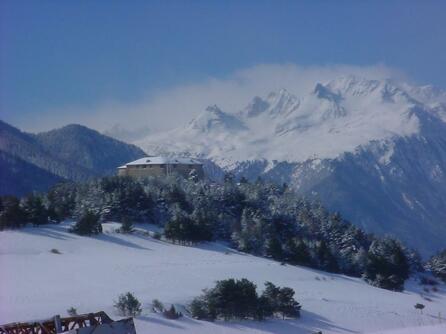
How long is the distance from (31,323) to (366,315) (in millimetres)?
37392

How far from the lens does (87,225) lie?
76.4m

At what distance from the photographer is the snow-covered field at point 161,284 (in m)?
43.5

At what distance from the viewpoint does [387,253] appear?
298 feet

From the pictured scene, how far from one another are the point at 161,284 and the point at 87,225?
25.2 metres

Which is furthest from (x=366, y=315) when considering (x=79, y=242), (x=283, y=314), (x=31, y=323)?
(x=31, y=323)

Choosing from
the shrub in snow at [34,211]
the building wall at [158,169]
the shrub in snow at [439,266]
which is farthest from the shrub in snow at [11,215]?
the building wall at [158,169]

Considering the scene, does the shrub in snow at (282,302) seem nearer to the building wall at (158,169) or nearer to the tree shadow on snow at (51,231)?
the tree shadow on snow at (51,231)

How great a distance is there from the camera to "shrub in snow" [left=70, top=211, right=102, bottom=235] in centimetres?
7625

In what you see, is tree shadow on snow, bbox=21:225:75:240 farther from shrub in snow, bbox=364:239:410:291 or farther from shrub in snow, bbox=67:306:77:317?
shrub in snow, bbox=364:239:410:291

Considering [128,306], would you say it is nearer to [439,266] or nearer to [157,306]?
[157,306]

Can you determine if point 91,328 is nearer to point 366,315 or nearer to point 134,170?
point 366,315

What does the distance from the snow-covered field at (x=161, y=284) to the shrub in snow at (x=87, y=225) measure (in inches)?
53.2

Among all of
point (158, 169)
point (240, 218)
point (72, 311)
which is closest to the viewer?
point (72, 311)

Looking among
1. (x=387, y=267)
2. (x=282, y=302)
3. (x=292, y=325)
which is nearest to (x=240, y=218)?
(x=387, y=267)
